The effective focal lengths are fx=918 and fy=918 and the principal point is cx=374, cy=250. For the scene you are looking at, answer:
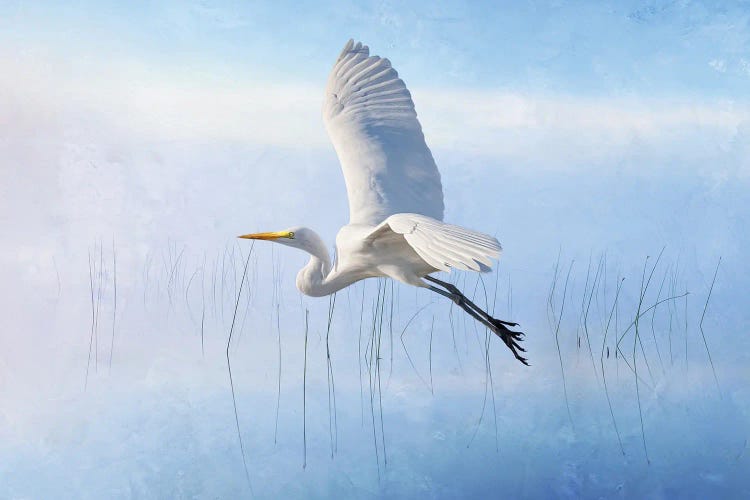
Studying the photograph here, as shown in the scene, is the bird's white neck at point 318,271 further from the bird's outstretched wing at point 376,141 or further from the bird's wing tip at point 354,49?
the bird's wing tip at point 354,49

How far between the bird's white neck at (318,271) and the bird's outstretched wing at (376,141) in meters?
0.20

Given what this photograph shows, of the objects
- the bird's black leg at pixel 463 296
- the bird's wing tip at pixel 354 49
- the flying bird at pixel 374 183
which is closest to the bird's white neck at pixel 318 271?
the flying bird at pixel 374 183

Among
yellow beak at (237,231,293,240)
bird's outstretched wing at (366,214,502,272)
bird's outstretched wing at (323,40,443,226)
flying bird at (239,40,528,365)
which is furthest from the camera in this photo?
bird's outstretched wing at (323,40,443,226)

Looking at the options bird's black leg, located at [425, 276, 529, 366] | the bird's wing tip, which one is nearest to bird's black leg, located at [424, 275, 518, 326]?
bird's black leg, located at [425, 276, 529, 366]

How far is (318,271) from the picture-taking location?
413cm

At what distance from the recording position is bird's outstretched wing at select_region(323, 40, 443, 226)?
4180 millimetres

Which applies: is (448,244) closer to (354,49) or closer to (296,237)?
(296,237)

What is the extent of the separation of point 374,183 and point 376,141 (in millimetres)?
249

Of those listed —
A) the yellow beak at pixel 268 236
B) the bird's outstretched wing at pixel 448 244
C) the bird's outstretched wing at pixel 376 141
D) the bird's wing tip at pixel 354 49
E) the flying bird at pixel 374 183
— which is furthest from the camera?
the bird's wing tip at pixel 354 49

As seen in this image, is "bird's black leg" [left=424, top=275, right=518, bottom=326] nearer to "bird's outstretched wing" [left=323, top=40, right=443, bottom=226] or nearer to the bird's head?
"bird's outstretched wing" [left=323, top=40, right=443, bottom=226]

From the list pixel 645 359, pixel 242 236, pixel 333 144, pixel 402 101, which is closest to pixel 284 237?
pixel 242 236

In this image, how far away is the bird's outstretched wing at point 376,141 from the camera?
4.18 metres

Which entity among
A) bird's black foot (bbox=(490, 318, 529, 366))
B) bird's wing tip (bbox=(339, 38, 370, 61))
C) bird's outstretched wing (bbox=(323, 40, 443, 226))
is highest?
bird's wing tip (bbox=(339, 38, 370, 61))

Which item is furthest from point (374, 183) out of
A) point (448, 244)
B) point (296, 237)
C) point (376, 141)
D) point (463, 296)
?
point (448, 244)
